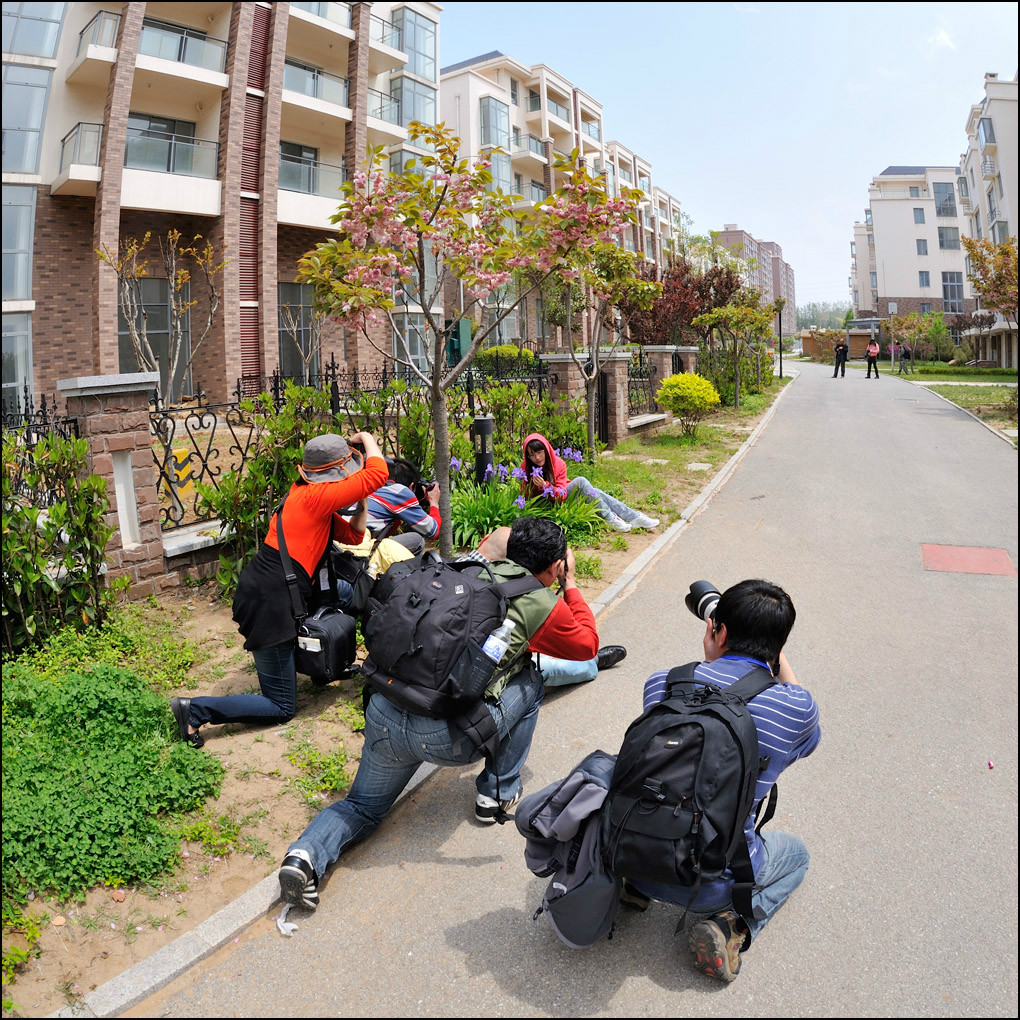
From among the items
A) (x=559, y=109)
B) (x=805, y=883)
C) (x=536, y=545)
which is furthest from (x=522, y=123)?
(x=805, y=883)

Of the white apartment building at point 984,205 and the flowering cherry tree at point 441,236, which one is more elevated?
the white apartment building at point 984,205

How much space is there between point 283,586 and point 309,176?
73.3 ft

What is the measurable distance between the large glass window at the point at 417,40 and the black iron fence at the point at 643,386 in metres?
15.4

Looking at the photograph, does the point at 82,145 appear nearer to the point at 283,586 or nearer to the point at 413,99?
the point at 413,99

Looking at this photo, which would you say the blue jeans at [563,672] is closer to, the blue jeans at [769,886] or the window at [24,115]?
the blue jeans at [769,886]

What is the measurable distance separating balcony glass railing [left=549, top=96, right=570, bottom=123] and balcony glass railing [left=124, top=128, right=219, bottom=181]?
29.7 meters

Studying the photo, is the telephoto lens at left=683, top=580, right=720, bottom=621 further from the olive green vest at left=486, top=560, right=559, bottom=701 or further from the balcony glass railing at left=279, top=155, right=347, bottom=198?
the balcony glass railing at left=279, top=155, right=347, bottom=198

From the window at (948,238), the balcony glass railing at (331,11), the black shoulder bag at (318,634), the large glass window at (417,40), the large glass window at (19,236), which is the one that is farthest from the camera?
the window at (948,238)

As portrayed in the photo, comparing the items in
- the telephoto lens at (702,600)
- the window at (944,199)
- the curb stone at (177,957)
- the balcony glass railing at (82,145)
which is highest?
the window at (944,199)

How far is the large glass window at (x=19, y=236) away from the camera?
1906 cm

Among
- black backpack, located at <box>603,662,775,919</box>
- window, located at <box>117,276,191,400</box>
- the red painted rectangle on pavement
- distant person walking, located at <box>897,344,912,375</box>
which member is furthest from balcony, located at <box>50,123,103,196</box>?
distant person walking, located at <box>897,344,912,375</box>

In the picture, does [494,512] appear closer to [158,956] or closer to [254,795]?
[254,795]

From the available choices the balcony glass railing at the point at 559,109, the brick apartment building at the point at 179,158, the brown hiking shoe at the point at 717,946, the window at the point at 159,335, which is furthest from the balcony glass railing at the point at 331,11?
the brown hiking shoe at the point at 717,946

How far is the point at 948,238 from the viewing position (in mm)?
73312
